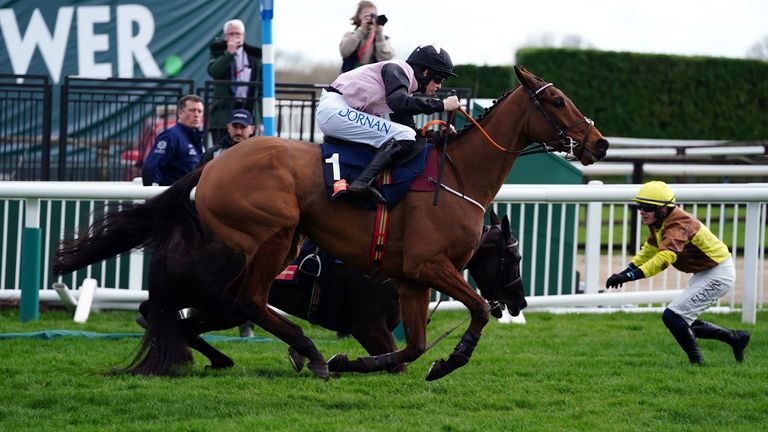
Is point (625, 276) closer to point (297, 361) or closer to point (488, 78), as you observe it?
point (297, 361)

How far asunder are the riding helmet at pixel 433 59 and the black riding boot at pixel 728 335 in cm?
253

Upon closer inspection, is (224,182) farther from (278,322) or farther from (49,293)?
(49,293)

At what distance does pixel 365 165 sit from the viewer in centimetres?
637

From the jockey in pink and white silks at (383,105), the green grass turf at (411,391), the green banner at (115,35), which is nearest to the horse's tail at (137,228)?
the green grass turf at (411,391)

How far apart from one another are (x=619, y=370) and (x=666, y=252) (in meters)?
0.81

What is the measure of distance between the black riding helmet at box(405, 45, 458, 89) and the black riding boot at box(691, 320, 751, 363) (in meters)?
2.53

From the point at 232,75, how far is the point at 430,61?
15.5 ft

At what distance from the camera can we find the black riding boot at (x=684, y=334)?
733 centimetres

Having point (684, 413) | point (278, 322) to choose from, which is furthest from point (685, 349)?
point (278, 322)

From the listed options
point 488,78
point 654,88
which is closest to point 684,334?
point 488,78

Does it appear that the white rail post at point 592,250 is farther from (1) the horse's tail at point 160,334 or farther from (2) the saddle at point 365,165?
(1) the horse's tail at point 160,334

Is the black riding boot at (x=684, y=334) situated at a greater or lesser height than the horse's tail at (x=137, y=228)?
lesser

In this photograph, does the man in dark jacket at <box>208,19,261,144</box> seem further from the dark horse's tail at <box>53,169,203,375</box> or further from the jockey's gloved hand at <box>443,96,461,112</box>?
the jockey's gloved hand at <box>443,96,461,112</box>

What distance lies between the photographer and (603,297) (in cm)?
966
